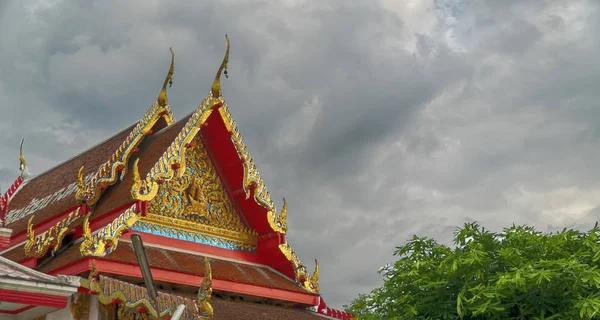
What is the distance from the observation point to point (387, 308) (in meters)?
10.4

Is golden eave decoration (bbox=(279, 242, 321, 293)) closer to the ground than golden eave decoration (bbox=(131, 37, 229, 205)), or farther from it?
closer to the ground

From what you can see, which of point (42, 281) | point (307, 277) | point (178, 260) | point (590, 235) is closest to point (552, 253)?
point (590, 235)

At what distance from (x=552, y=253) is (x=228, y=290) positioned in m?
4.01

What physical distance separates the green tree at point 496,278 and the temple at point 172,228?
1.62 m

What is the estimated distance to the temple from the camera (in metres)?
9.41

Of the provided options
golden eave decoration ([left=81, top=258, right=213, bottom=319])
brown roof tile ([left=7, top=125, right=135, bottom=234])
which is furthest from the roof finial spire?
golden eave decoration ([left=81, top=258, right=213, bottom=319])

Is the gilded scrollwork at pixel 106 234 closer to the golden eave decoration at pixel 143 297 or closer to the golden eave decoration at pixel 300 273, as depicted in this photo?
the golden eave decoration at pixel 143 297

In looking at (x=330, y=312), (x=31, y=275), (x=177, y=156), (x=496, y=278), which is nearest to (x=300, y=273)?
(x=330, y=312)

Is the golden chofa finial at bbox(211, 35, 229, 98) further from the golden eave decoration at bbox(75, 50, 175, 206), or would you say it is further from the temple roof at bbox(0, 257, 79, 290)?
the temple roof at bbox(0, 257, 79, 290)

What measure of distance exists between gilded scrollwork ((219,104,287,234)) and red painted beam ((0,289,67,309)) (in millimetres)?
4422

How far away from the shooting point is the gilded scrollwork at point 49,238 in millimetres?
→ 10094

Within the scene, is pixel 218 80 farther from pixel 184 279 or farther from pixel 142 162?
pixel 184 279

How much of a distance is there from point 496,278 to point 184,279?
3.67 m

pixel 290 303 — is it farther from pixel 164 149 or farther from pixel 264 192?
pixel 164 149
